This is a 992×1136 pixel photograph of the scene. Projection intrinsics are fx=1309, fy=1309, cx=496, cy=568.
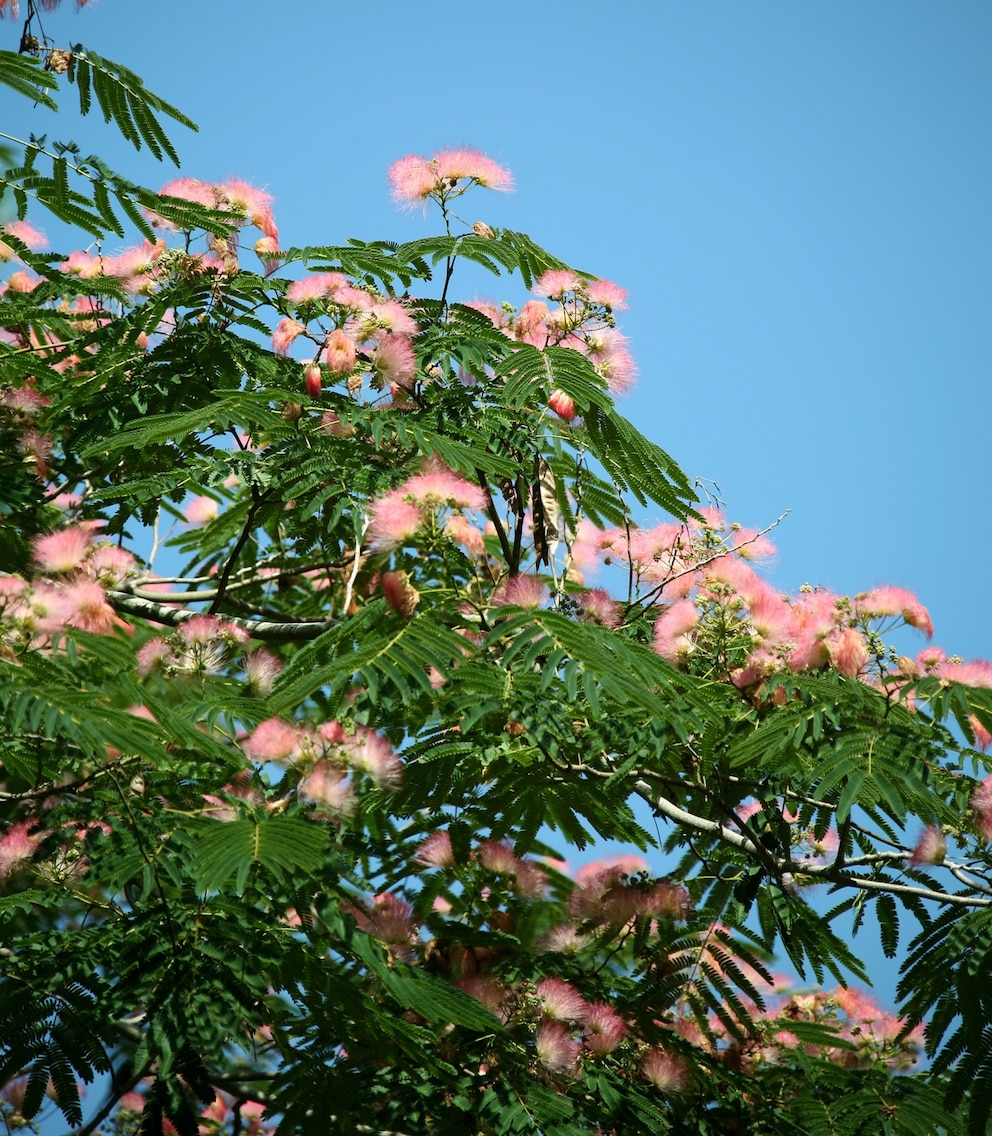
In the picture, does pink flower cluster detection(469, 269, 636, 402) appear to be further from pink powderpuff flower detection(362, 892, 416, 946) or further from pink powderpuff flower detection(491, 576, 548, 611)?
pink powderpuff flower detection(362, 892, 416, 946)

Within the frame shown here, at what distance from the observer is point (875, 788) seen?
3.38m

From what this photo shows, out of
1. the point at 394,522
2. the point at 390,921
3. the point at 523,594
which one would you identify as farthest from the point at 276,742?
the point at 390,921

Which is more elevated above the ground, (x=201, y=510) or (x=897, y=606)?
(x=201, y=510)

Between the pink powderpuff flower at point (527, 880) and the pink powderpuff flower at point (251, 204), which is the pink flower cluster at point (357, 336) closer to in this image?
the pink powderpuff flower at point (251, 204)

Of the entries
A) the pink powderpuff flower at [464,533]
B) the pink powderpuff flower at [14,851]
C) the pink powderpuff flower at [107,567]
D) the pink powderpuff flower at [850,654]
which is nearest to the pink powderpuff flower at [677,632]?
the pink powderpuff flower at [850,654]

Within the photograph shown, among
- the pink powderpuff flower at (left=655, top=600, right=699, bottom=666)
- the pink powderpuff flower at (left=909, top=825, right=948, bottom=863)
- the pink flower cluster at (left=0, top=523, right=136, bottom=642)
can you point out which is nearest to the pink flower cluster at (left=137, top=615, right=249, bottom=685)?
the pink flower cluster at (left=0, top=523, right=136, bottom=642)

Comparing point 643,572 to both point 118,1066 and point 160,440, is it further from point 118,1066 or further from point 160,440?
point 118,1066

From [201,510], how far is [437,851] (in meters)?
2.69

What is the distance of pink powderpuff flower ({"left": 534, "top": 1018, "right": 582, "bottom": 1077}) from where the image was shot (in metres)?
3.83

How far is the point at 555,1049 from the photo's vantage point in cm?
383

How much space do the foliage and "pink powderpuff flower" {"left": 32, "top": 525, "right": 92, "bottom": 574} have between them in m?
0.01

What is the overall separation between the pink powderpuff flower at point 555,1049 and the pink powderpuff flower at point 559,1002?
0.16 feet

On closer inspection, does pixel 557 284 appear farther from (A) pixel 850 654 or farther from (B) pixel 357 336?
(A) pixel 850 654

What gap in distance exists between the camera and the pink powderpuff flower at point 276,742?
3285 millimetres
